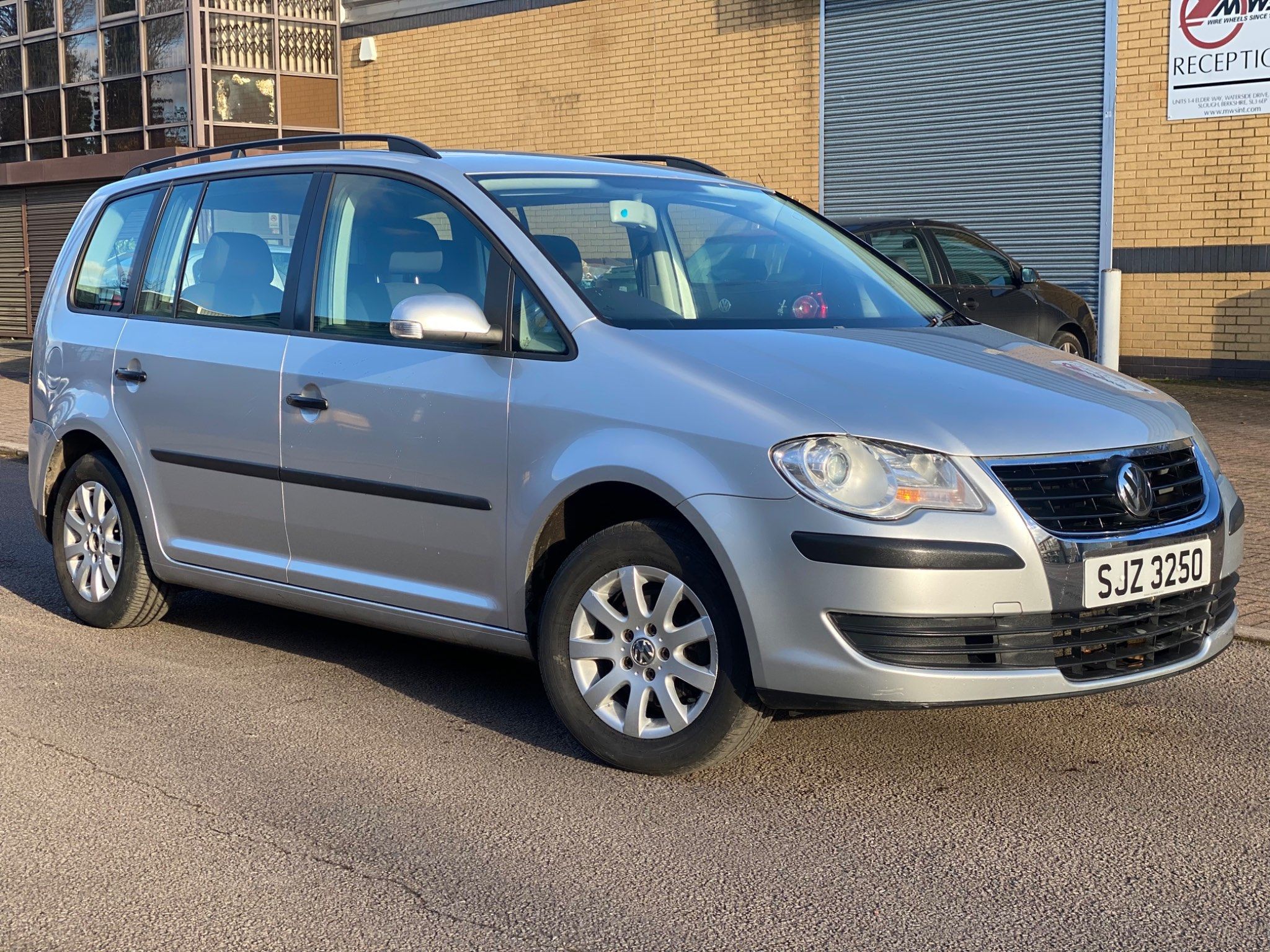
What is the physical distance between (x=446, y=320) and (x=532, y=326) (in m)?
0.26

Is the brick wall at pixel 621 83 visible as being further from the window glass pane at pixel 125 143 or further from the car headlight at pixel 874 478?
the car headlight at pixel 874 478

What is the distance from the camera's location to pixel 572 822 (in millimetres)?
4012

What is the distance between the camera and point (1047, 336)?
1271cm

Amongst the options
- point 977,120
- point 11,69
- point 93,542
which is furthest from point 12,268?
point 93,542

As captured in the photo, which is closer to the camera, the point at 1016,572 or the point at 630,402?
the point at 1016,572

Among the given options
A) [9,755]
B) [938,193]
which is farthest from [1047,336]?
[9,755]

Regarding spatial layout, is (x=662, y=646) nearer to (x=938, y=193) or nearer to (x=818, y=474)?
(x=818, y=474)

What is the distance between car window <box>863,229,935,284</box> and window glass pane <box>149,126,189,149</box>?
42.2 feet

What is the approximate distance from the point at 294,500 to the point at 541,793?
1.57 meters

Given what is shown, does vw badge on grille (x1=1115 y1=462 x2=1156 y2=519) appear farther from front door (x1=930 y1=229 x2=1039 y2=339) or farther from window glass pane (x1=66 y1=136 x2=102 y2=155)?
window glass pane (x1=66 y1=136 x2=102 y2=155)

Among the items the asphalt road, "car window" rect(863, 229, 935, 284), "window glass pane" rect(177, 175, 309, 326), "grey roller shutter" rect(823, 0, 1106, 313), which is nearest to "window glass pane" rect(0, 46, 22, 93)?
"grey roller shutter" rect(823, 0, 1106, 313)

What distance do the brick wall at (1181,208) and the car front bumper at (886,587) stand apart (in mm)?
11842

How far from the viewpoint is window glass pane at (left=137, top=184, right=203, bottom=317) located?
5.96 meters

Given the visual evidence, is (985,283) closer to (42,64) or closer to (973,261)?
(973,261)
